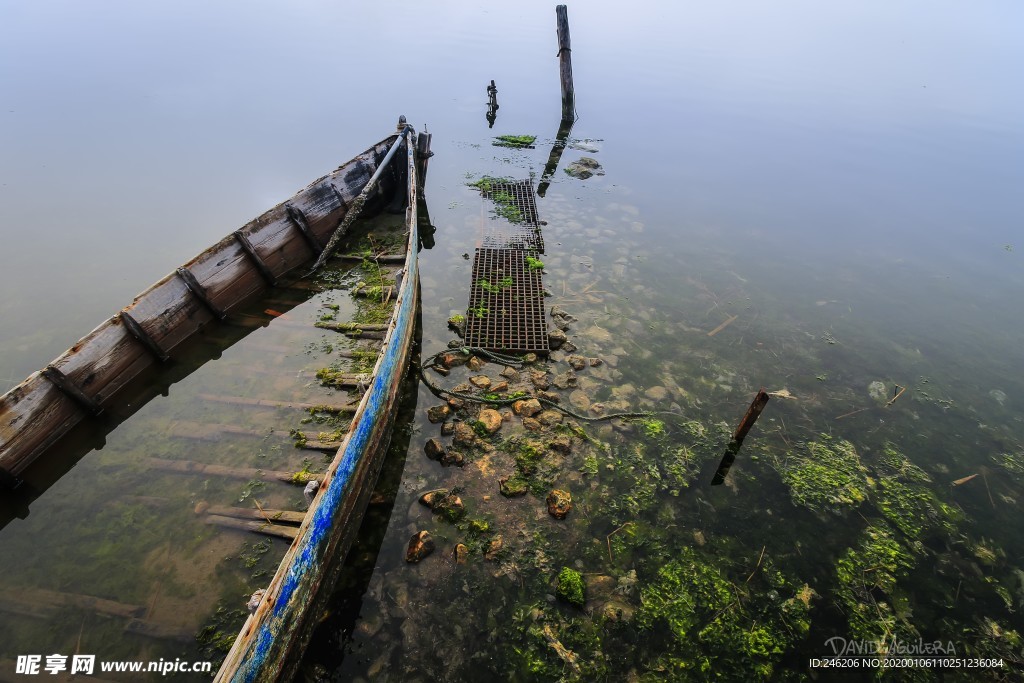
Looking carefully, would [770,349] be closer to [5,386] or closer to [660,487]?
[660,487]

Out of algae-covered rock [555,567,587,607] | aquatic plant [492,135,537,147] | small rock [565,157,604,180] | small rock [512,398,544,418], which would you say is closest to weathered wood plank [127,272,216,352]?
small rock [512,398,544,418]

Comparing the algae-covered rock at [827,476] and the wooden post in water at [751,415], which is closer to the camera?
the wooden post in water at [751,415]

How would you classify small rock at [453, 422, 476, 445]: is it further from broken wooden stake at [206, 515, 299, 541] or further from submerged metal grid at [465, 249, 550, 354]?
broken wooden stake at [206, 515, 299, 541]

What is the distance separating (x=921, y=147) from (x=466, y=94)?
21.2 m

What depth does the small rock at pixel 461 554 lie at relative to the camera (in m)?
4.68

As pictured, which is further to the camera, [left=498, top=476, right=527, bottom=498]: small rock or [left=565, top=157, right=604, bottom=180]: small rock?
[left=565, top=157, right=604, bottom=180]: small rock

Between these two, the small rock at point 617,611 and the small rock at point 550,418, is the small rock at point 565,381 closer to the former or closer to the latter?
the small rock at point 550,418

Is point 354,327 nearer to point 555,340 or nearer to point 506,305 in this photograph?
point 506,305

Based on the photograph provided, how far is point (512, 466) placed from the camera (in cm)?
570

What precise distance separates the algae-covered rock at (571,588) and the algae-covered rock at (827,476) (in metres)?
3.21

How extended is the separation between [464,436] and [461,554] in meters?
1.53

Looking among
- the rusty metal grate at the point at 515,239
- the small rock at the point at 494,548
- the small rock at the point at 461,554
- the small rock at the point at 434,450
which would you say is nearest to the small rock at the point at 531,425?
the small rock at the point at 434,450

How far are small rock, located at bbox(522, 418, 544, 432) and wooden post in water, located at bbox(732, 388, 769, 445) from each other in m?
2.70

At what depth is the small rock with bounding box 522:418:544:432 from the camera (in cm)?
621
